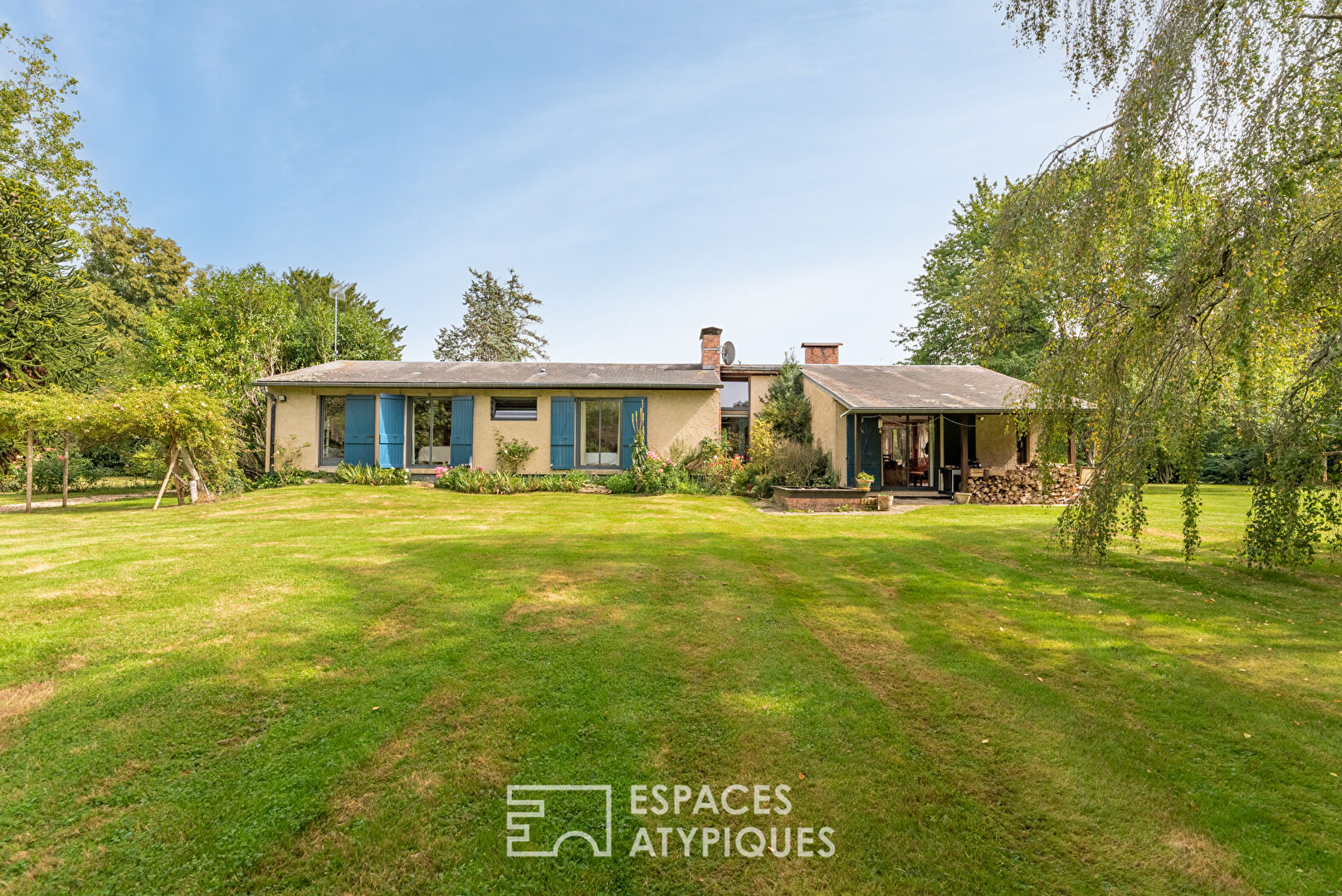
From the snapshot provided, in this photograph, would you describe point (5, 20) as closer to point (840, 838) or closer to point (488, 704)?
point (488, 704)

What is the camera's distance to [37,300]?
1488 centimetres

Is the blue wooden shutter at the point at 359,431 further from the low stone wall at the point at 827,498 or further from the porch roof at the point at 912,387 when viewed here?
the porch roof at the point at 912,387

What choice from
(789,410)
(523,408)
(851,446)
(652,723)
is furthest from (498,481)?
(652,723)

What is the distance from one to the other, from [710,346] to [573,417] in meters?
4.74

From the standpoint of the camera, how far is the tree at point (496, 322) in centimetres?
3531

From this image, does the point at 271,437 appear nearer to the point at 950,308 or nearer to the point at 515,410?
the point at 515,410

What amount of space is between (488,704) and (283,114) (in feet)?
47.1

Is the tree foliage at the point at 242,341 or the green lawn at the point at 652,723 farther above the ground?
the tree foliage at the point at 242,341

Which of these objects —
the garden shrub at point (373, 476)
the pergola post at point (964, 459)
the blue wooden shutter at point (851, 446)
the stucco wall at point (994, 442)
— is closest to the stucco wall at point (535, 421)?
the garden shrub at point (373, 476)

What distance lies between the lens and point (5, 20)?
13.3 m

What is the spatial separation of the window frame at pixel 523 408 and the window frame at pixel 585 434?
1.04m

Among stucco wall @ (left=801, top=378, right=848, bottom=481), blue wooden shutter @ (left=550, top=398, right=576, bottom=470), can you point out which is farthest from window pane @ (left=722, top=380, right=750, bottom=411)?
blue wooden shutter @ (left=550, top=398, right=576, bottom=470)

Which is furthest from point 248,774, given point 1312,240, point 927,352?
point 927,352

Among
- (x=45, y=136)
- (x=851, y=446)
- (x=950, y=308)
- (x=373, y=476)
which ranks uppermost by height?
(x=45, y=136)
